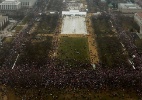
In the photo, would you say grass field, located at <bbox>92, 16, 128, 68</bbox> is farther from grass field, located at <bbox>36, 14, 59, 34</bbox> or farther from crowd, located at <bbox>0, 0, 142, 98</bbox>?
grass field, located at <bbox>36, 14, 59, 34</bbox>

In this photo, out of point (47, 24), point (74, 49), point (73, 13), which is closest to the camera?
point (74, 49)

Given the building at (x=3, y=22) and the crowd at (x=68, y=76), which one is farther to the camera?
the building at (x=3, y=22)

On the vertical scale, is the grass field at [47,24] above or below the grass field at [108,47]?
below

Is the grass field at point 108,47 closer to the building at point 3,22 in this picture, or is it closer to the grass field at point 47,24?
the grass field at point 47,24

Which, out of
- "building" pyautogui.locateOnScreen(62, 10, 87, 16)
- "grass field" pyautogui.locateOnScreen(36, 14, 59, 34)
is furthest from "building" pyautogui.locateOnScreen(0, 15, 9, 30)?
"building" pyautogui.locateOnScreen(62, 10, 87, 16)

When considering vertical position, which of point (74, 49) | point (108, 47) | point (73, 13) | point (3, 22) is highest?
point (108, 47)

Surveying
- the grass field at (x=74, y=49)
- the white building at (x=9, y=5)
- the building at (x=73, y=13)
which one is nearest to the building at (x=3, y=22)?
the white building at (x=9, y=5)

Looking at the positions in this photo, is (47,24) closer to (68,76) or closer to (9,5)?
(9,5)

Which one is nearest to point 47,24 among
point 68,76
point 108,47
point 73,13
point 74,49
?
point 73,13

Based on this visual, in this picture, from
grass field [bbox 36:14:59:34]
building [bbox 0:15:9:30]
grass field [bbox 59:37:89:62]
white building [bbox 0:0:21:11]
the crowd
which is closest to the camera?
the crowd
